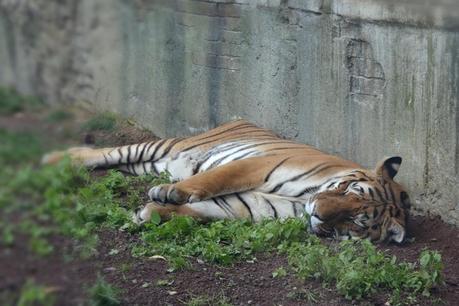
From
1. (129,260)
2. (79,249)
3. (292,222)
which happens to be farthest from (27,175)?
(292,222)

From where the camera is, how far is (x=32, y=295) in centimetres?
268

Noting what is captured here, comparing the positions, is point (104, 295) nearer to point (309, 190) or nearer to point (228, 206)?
point (228, 206)

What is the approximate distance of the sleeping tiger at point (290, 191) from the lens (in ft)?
19.6

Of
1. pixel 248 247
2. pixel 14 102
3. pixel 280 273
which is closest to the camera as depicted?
pixel 14 102

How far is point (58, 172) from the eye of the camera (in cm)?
284

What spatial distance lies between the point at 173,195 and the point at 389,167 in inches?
50.7

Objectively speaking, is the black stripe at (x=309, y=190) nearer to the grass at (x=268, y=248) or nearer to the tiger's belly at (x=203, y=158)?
the grass at (x=268, y=248)

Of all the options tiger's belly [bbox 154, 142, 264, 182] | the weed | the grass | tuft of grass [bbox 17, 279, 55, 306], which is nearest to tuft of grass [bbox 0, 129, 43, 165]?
tuft of grass [bbox 17, 279, 55, 306]

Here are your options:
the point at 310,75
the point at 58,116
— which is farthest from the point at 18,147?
the point at 310,75

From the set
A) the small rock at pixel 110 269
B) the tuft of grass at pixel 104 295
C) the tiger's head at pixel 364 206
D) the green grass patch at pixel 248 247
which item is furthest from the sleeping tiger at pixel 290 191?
the tuft of grass at pixel 104 295

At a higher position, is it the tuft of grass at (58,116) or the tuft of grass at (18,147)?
the tuft of grass at (58,116)

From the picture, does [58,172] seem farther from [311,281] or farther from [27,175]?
[311,281]

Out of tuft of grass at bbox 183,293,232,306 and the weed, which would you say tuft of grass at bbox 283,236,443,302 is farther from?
tuft of grass at bbox 183,293,232,306

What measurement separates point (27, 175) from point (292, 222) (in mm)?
3516
